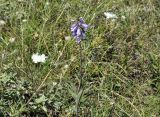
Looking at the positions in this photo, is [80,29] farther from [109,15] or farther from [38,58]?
[109,15]

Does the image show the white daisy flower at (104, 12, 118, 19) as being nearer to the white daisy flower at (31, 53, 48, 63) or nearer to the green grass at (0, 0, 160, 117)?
the green grass at (0, 0, 160, 117)

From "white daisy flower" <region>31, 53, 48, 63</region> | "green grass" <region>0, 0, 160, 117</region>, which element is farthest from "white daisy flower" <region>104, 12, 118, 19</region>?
"white daisy flower" <region>31, 53, 48, 63</region>

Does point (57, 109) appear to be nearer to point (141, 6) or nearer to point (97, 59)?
point (97, 59)

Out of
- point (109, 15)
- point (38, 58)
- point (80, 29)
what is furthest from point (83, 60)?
point (80, 29)

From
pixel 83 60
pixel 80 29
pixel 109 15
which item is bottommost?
pixel 83 60

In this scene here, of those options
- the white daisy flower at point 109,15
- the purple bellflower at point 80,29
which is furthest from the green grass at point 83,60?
the purple bellflower at point 80,29

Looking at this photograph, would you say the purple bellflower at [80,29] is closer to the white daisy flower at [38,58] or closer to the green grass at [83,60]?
the green grass at [83,60]

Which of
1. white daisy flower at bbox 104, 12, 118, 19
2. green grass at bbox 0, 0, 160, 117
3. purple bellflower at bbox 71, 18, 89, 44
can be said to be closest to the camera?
purple bellflower at bbox 71, 18, 89, 44

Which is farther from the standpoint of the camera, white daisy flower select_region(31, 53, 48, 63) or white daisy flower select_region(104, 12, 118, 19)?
white daisy flower select_region(104, 12, 118, 19)

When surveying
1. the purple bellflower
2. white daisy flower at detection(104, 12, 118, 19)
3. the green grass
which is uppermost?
the purple bellflower
